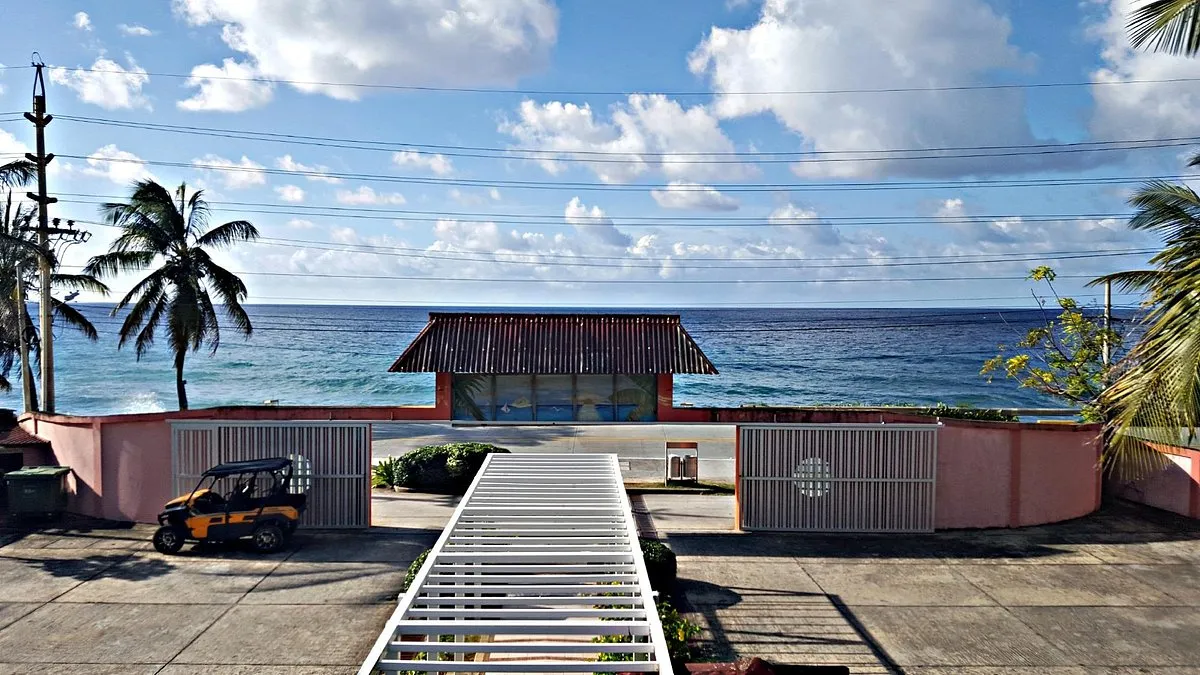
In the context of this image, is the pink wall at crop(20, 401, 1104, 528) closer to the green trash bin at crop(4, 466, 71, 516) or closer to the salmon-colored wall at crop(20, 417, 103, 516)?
the salmon-colored wall at crop(20, 417, 103, 516)

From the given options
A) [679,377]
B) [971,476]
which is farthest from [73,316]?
[679,377]

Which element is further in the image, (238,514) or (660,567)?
(238,514)

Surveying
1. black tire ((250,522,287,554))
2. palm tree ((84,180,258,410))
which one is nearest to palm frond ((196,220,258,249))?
palm tree ((84,180,258,410))

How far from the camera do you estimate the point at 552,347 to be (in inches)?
1011

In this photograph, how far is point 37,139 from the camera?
22500 millimetres

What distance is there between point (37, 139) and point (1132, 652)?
27255 mm

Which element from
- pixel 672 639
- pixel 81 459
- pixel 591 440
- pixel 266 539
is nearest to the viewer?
pixel 672 639

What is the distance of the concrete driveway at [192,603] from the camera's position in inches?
419

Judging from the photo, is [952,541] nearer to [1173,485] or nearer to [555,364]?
[1173,485]

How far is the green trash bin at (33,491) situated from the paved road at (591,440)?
9.32 metres

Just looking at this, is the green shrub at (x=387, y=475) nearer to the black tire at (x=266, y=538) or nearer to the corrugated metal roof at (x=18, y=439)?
the black tire at (x=266, y=538)

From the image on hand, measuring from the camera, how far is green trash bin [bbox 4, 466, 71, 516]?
17234 millimetres

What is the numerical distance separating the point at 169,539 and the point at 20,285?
39.1 feet

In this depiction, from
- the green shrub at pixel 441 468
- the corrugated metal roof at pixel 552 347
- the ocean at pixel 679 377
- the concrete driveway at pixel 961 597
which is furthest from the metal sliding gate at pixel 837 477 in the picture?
the ocean at pixel 679 377
